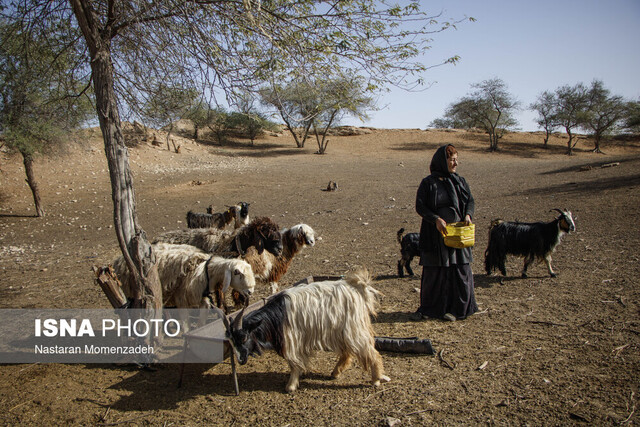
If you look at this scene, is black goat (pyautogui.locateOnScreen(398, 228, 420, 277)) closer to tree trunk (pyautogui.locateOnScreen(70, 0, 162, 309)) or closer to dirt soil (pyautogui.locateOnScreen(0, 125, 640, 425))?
dirt soil (pyautogui.locateOnScreen(0, 125, 640, 425))

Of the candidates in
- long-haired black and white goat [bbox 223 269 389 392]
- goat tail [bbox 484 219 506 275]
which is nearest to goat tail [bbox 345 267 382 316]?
long-haired black and white goat [bbox 223 269 389 392]

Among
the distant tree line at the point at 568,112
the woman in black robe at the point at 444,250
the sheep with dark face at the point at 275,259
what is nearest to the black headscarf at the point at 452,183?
the woman in black robe at the point at 444,250

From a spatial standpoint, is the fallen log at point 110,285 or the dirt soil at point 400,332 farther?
the fallen log at point 110,285

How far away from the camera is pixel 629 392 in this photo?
3412 mm

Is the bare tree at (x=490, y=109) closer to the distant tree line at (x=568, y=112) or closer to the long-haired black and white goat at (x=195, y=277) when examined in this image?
the distant tree line at (x=568, y=112)

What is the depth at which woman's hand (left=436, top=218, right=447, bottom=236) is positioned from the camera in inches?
196

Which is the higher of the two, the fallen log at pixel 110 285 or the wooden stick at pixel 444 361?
the fallen log at pixel 110 285

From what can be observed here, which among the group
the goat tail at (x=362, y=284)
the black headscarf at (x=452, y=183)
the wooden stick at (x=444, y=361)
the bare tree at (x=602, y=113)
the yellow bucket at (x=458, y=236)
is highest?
the bare tree at (x=602, y=113)

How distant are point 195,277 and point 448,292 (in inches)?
127

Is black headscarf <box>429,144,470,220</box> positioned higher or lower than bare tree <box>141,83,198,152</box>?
lower

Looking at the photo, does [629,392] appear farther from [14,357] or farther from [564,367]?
[14,357]

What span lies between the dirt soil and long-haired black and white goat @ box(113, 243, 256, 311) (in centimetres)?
87

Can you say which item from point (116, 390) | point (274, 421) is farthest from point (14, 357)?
point (274, 421)

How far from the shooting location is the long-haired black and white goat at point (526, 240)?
6.59 metres
